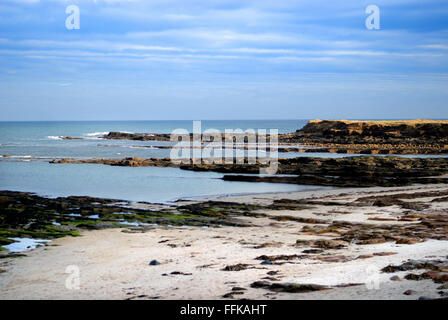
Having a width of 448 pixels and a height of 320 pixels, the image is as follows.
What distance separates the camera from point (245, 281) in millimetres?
11773

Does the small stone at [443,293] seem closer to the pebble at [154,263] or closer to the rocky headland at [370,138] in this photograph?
the pebble at [154,263]

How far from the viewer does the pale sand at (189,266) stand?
36.1 feet

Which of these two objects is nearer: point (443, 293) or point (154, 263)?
point (443, 293)

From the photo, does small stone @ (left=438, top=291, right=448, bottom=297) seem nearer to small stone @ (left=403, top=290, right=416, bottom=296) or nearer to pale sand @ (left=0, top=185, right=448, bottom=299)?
pale sand @ (left=0, top=185, right=448, bottom=299)

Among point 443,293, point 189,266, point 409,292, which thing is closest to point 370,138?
point 189,266

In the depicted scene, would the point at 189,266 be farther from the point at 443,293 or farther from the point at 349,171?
the point at 349,171

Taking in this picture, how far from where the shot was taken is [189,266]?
536 inches

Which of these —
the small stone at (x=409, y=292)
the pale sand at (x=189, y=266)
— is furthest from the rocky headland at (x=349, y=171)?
the small stone at (x=409, y=292)

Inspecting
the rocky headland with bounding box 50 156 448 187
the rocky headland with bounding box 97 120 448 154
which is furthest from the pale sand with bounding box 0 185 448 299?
the rocky headland with bounding box 97 120 448 154

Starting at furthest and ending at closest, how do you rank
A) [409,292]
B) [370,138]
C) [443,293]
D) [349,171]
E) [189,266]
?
[370,138] → [349,171] → [189,266] → [409,292] → [443,293]

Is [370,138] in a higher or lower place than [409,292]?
higher

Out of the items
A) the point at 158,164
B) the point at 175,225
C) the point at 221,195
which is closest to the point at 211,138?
the point at 158,164
